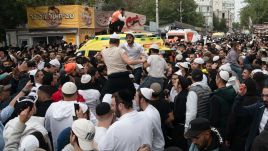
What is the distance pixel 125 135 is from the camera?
181 inches

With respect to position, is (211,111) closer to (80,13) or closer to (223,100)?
(223,100)

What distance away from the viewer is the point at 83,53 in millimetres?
13977

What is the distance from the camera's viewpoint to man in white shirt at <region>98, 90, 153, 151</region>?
457 centimetres

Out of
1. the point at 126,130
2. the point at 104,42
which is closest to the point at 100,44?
the point at 104,42

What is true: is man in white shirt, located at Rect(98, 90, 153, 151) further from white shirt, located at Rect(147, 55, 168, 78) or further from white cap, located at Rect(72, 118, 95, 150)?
white shirt, located at Rect(147, 55, 168, 78)

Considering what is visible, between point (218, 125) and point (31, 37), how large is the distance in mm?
21002

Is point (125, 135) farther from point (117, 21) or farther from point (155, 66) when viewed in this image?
point (117, 21)

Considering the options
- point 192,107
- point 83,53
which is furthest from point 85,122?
point 83,53

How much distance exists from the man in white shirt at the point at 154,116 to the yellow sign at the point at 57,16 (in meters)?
19.7

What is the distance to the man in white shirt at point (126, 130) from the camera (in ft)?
15.0

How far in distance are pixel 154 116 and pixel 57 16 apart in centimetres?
2100

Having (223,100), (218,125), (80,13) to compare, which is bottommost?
(218,125)

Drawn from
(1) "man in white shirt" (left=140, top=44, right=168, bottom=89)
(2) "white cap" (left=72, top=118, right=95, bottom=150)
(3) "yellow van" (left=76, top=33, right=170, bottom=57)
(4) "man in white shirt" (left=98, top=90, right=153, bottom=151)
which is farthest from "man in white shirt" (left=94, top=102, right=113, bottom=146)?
(3) "yellow van" (left=76, top=33, right=170, bottom=57)

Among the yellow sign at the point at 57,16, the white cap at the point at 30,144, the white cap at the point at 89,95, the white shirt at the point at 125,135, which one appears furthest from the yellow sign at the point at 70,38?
the white cap at the point at 30,144
